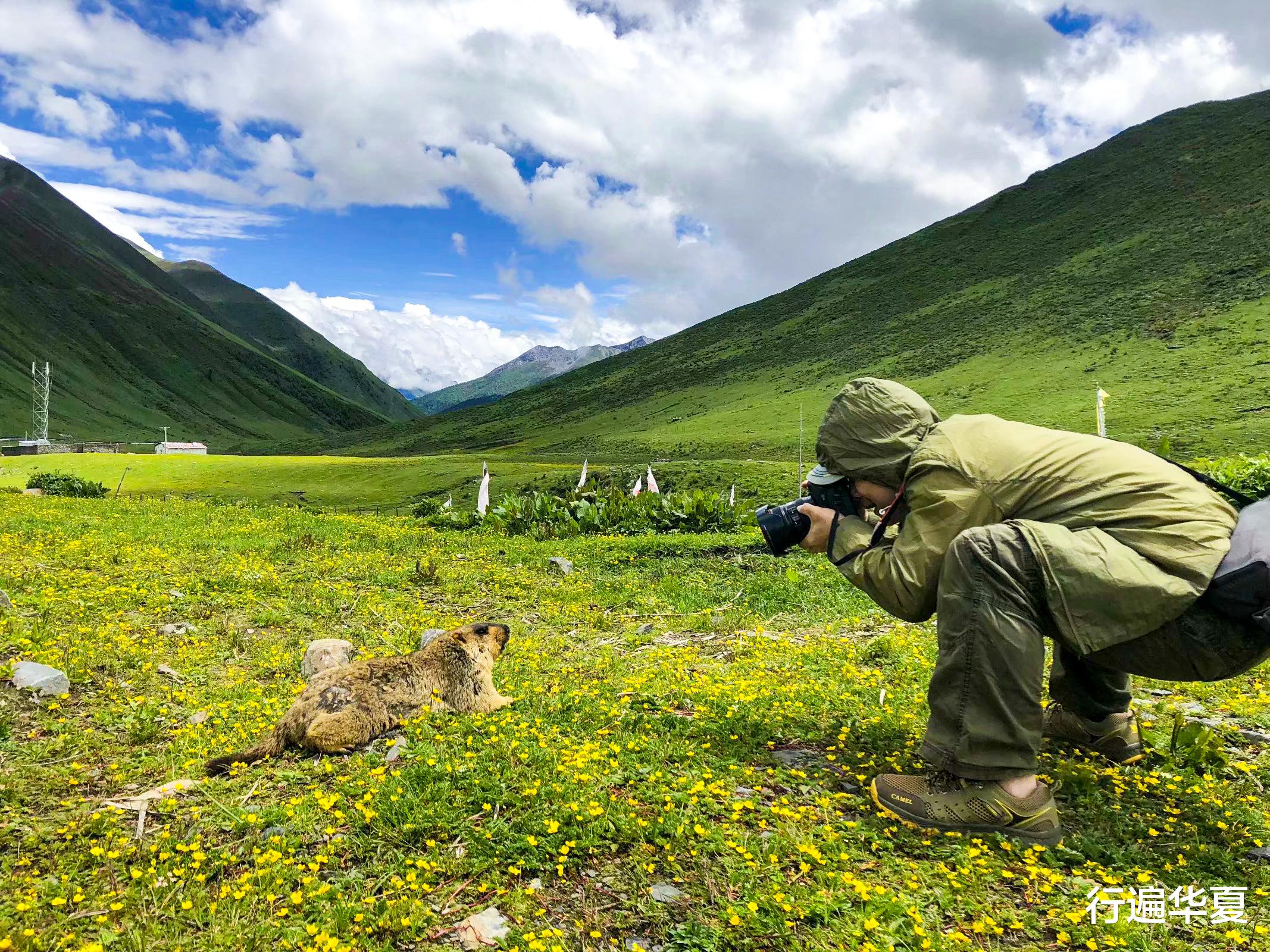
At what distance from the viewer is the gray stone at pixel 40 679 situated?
635 centimetres

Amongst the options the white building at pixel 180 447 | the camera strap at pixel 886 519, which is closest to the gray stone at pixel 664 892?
the camera strap at pixel 886 519

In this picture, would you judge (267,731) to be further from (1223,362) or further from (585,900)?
(1223,362)

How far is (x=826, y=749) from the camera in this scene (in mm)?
5523

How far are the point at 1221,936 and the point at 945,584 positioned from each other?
6.39ft

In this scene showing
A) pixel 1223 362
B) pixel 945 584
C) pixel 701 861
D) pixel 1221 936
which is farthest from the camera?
pixel 1223 362

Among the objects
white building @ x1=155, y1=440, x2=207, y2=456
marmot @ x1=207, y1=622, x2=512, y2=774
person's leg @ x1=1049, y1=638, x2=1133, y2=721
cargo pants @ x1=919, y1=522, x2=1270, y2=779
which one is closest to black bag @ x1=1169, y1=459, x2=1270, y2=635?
cargo pants @ x1=919, y1=522, x2=1270, y2=779

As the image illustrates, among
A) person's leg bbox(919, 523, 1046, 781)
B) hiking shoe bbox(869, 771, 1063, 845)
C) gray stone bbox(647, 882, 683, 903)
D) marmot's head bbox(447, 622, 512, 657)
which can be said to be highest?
person's leg bbox(919, 523, 1046, 781)

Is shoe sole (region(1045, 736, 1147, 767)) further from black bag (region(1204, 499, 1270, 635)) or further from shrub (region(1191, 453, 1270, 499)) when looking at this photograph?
shrub (region(1191, 453, 1270, 499))

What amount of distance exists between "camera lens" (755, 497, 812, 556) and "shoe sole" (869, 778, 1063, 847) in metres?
1.77

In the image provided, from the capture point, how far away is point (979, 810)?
4.23 metres

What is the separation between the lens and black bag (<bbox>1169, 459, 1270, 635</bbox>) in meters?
3.66

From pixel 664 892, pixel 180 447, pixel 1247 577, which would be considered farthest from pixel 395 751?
pixel 180 447

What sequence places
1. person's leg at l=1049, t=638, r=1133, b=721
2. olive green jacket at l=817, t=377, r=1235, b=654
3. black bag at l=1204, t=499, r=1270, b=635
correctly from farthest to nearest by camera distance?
person's leg at l=1049, t=638, r=1133, b=721
olive green jacket at l=817, t=377, r=1235, b=654
black bag at l=1204, t=499, r=1270, b=635

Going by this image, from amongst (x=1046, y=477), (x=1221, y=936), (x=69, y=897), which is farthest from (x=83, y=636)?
(x=1221, y=936)
